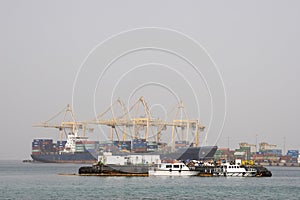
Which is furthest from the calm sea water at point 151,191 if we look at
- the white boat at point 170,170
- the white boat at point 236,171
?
the white boat at point 236,171

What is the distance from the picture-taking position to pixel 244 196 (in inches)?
2825

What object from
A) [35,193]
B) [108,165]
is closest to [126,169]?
[108,165]

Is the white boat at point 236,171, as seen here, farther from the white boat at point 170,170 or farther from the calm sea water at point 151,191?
the calm sea water at point 151,191

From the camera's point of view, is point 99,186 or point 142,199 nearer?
point 142,199

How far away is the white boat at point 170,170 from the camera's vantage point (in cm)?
10625

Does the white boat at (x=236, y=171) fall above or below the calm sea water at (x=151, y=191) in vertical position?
above

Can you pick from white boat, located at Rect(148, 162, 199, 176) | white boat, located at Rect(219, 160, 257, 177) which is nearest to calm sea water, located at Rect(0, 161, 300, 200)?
white boat, located at Rect(148, 162, 199, 176)

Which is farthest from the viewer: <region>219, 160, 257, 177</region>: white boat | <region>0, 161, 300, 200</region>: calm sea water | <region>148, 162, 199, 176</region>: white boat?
<region>219, 160, 257, 177</region>: white boat

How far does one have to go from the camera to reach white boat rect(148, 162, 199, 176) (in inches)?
4183

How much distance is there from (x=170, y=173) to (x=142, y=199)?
41.7 metres

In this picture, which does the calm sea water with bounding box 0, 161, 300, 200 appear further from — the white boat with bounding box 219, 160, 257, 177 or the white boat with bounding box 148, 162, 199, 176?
the white boat with bounding box 219, 160, 257, 177

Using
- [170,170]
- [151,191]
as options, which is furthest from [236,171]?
[151,191]

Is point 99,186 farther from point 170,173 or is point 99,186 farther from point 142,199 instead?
point 170,173

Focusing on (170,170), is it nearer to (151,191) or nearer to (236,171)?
(236,171)
